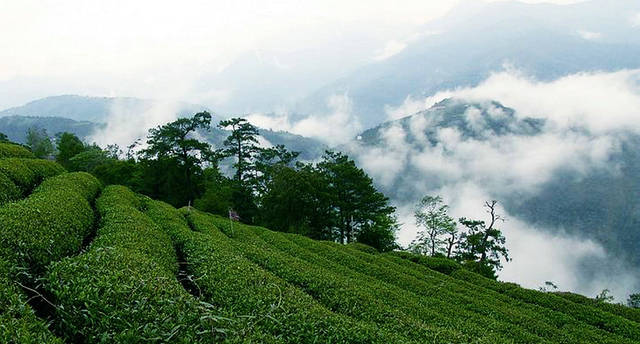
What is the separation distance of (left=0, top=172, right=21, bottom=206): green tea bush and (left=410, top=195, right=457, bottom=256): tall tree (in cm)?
4363

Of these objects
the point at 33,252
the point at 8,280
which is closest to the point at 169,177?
the point at 33,252

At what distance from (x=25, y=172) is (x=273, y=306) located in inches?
838

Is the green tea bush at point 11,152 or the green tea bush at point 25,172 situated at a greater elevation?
the green tea bush at point 11,152

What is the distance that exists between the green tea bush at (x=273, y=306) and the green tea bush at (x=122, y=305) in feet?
3.22

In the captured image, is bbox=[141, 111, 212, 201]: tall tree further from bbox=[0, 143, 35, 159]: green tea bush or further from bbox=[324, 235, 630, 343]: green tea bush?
bbox=[324, 235, 630, 343]: green tea bush

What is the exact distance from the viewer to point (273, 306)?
772 centimetres

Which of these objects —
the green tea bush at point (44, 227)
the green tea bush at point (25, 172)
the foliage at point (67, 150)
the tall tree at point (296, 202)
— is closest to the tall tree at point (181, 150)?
the tall tree at point (296, 202)

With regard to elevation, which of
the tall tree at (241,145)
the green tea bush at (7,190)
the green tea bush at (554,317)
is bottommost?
the green tea bush at (554,317)

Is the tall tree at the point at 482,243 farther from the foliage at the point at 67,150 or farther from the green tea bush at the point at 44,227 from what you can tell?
the foliage at the point at 67,150

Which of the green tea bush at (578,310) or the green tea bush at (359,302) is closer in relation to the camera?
the green tea bush at (359,302)

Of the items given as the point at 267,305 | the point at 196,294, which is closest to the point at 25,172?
the point at 196,294

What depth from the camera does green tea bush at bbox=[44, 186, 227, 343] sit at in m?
6.75

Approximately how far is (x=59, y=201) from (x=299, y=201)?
85.1 ft

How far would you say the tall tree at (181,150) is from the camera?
46.5m
